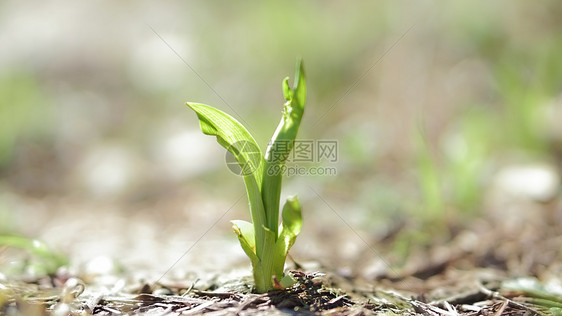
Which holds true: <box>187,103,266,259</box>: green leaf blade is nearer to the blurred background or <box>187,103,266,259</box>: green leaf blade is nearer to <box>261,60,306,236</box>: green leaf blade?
<box>261,60,306,236</box>: green leaf blade

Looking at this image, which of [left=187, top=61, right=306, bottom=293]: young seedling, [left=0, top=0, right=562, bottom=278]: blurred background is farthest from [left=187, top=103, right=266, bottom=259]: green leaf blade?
[left=0, top=0, right=562, bottom=278]: blurred background

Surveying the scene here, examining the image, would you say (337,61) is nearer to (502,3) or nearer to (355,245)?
(502,3)

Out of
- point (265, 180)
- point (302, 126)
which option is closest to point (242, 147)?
point (265, 180)

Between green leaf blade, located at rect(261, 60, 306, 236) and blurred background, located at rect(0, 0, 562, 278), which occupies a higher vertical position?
blurred background, located at rect(0, 0, 562, 278)

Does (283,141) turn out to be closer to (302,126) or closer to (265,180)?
(265,180)

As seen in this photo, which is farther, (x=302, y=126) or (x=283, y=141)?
(x=302, y=126)

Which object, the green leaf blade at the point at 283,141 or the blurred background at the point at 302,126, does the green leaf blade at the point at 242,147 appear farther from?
the blurred background at the point at 302,126
